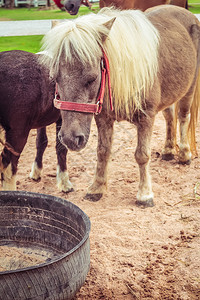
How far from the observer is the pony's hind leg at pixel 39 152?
13.2 feet

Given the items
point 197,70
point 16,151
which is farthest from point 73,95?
point 197,70

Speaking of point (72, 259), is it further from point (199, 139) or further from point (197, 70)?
point (199, 139)

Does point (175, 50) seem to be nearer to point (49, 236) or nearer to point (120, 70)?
point (120, 70)

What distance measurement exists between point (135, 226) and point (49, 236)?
0.82m

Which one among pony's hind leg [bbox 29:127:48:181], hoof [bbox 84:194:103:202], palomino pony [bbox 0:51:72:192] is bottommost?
hoof [bbox 84:194:103:202]

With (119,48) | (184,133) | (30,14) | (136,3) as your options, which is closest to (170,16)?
(119,48)

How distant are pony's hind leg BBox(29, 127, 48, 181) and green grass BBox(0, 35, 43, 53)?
13.2 ft

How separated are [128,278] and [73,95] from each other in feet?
4.20

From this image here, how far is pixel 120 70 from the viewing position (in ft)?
9.78

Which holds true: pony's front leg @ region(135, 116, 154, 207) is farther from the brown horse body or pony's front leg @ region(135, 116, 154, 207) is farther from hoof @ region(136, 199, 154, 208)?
the brown horse body

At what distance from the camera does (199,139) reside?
206 inches

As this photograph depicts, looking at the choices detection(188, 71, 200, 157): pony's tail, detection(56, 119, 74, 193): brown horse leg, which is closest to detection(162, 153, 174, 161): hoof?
detection(188, 71, 200, 157): pony's tail

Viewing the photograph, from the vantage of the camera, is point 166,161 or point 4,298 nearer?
point 4,298

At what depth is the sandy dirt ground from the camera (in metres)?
2.43
